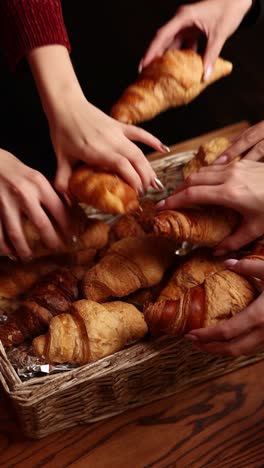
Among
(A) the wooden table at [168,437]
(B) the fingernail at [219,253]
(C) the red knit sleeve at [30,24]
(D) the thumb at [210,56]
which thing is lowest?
(A) the wooden table at [168,437]

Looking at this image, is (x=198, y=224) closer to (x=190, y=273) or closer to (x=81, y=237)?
(x=190, y=273)

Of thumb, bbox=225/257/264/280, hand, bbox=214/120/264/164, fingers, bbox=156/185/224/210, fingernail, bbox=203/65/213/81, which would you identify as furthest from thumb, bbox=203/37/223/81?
thumb, bbox=225/257/264/280

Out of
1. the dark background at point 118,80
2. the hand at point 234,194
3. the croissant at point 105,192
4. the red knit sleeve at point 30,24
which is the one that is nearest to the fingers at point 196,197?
the hand at point 234,194

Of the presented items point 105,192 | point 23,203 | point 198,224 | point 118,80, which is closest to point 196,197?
point 198,224

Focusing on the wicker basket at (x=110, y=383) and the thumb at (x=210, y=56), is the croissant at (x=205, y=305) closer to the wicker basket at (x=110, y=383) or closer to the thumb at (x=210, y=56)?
the wicker basket at (x=110, y=383)

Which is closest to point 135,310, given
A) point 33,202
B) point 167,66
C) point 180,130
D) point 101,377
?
point 101,377

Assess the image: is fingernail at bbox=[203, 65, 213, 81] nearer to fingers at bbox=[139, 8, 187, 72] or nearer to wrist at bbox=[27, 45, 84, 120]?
fingers at bbox=[139, 8, 187, 72]
